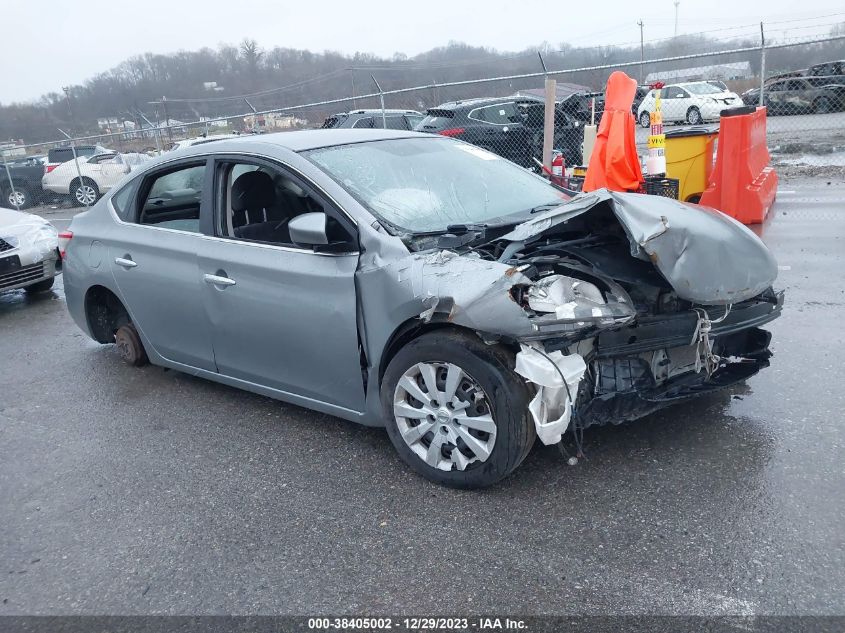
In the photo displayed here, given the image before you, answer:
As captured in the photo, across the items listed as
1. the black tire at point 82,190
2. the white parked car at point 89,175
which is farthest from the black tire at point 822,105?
the black tire at point 82,190

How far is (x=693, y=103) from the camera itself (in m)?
24.4

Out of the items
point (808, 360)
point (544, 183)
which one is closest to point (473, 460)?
point (544, 183)

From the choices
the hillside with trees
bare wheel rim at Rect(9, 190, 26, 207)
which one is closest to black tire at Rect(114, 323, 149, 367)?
the hillside with trees

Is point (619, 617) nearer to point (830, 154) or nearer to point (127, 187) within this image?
point (127, 187)

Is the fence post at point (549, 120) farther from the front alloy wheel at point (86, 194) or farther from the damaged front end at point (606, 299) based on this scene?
the front alloy wheel at point (86, 194)

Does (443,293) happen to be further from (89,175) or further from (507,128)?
(89,175)

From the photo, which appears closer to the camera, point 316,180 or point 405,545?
point 405,545

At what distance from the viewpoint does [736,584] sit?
104 inches

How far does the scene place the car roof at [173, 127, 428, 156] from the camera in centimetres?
420

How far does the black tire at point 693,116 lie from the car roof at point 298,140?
2220 centimetres

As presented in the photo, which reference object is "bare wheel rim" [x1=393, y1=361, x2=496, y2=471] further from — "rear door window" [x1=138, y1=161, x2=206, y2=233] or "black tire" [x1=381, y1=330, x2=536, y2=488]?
"rear door window" [x1=138, y1=161, x2=206, y2=233]

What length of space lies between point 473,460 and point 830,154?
15.1m

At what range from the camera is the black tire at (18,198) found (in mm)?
19500

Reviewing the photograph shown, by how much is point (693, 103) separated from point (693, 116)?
0.44 m
